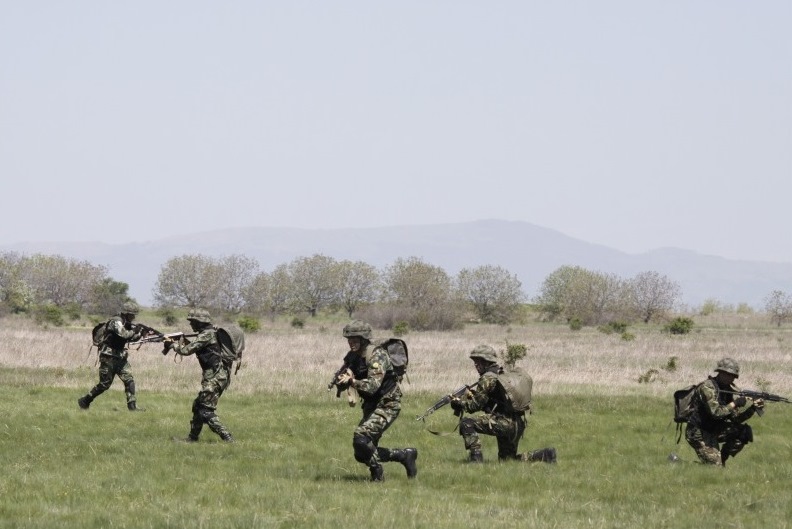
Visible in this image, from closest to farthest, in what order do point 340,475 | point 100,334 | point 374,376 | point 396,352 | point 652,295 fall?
point 374,376 → point 396,352 → point 340,475 → point 100,334 → point 652,295

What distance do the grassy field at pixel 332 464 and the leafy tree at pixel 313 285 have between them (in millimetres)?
98372

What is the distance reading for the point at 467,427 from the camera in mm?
16016

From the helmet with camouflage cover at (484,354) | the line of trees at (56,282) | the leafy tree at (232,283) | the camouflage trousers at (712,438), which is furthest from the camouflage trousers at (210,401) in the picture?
the leafy tree at (232,283)

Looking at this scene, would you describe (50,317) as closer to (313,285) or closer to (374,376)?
(374,376)

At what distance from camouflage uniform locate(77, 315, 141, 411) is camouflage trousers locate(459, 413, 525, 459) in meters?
8.56

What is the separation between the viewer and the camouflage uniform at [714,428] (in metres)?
15.8

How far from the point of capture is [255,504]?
490 inches

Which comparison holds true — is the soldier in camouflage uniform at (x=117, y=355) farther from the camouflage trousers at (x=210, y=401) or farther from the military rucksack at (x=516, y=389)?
the military rucksack at (x=516, y=389)

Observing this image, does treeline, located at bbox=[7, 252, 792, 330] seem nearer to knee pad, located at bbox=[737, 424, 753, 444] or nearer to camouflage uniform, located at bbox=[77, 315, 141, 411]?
camouflage uniform, located at bbox=[77, 315, 141, 411]

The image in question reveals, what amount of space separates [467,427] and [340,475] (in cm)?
206

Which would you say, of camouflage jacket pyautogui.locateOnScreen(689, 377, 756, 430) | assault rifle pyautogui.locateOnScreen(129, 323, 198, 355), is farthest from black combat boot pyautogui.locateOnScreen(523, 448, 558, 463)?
assault rifle pyautogui.locateOnScreen(129, 323, 198, 355)

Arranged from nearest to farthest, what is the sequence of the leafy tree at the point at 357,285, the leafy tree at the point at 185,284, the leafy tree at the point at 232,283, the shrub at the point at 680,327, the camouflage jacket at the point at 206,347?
1. the camouflage jacket at the point at 206,347
2. the shrub at the point at 680,327
3. the leafy tree at the point at 232,283
4. the leafy tree at the point at 185,284
5. the leafy tree at the point at 357,285

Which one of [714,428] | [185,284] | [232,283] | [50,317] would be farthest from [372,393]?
[185,284]

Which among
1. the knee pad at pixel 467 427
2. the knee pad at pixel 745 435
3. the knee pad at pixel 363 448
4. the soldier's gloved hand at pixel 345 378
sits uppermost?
the soldier's gloved hand at pixel 345 378
